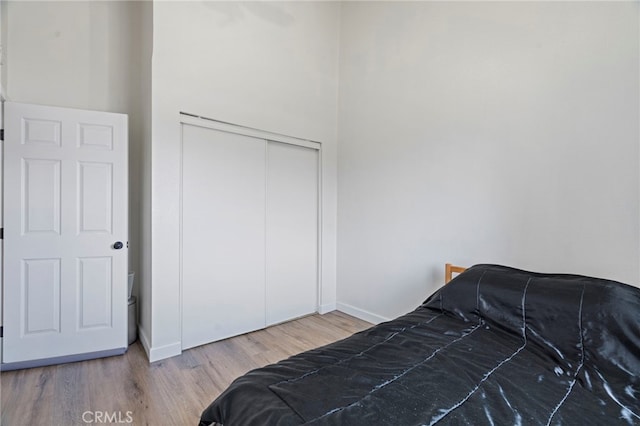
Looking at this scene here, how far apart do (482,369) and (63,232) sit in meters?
2.82

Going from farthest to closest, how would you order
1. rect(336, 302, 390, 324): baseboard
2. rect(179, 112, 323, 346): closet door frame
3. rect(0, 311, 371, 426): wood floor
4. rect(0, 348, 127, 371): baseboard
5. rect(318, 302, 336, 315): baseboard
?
rect(318, 302, 336, 315): baseboard → rect(336, 302, 390, 324): baseboard → rect(179, 112, 323, 346): closet door frame → rect(0, 348, 127, 371): baseboard → rect(0, 311, 371, 426): wood floor

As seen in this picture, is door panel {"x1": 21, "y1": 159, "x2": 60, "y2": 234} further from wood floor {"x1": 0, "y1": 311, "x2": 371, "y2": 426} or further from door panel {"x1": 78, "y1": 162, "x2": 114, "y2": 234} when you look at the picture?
wood floor {"x1": 0, "y1": 311, "x2": 371, "y2": 426}

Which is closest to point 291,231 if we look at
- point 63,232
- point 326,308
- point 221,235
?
point 221,235

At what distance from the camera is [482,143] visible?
2.20 meters

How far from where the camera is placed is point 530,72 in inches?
77.5

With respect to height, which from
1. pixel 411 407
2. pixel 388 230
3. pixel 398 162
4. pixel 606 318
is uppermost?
pixel 398 162

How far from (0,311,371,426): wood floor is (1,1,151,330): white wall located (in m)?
0.95

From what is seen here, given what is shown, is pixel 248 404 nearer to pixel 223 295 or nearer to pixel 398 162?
pixel 223 295

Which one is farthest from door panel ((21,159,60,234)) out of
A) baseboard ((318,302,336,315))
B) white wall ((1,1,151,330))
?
baseboard ((318,302,336,315))

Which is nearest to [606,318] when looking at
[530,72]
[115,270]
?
[530,72]

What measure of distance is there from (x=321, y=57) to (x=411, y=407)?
3391mm

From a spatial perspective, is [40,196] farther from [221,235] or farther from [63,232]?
[221,235]

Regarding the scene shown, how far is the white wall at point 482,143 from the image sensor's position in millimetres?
1681

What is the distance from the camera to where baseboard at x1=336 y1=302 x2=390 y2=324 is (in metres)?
2.94
